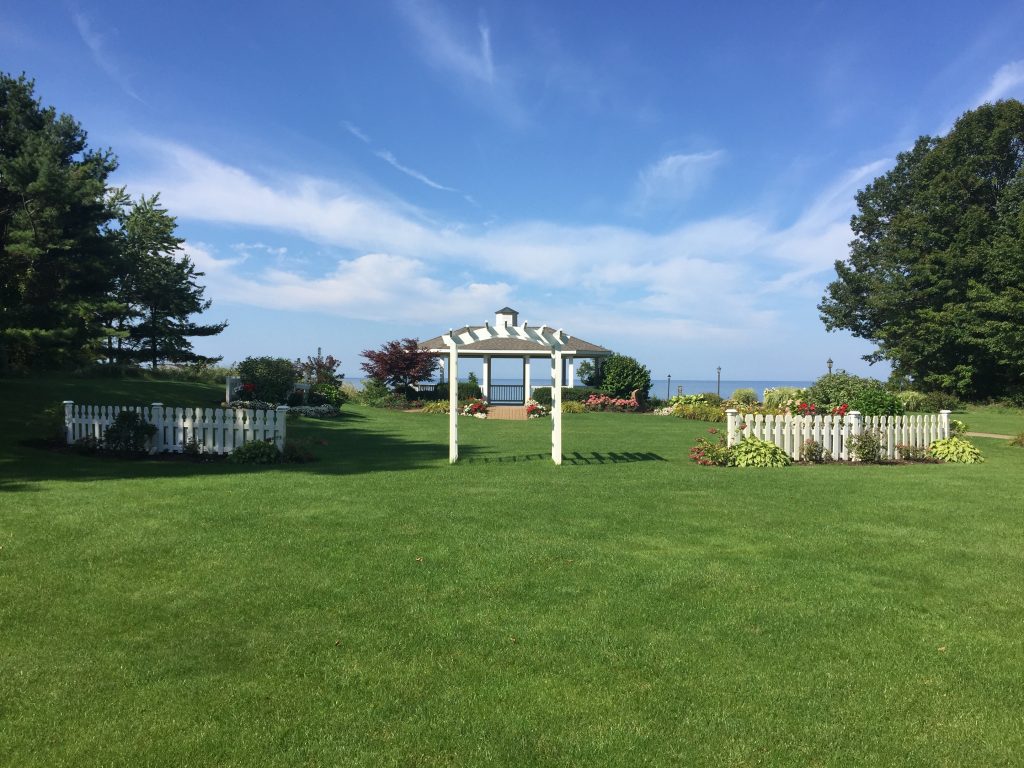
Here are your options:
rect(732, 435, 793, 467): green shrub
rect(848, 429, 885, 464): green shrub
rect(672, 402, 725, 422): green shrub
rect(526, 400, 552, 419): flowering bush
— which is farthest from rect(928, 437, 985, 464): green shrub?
rect(526, 400, 552, 419): flowering bush

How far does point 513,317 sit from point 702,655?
102 feet

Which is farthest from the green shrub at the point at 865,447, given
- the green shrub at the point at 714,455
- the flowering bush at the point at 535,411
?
the flowering bush at the point at 535,411

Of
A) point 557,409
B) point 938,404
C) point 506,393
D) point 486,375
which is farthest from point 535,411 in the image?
point 938,404

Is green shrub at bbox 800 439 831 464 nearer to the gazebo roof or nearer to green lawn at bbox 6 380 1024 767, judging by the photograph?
green lawn at bbox 6 380 1024 767

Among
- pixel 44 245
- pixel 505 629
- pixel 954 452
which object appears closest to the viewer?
pixel 505 629

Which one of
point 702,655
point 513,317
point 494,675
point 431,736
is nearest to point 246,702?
point 431,736

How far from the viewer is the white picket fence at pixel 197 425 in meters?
12.2

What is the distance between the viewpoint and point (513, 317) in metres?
34.5

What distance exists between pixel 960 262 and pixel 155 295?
135ft

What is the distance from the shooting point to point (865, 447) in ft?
40.8

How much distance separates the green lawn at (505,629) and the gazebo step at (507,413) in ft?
54.7

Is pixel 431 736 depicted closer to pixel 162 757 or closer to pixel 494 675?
pixel 494 675

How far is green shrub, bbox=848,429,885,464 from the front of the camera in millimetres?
12422

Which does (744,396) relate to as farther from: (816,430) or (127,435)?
(127,435)
